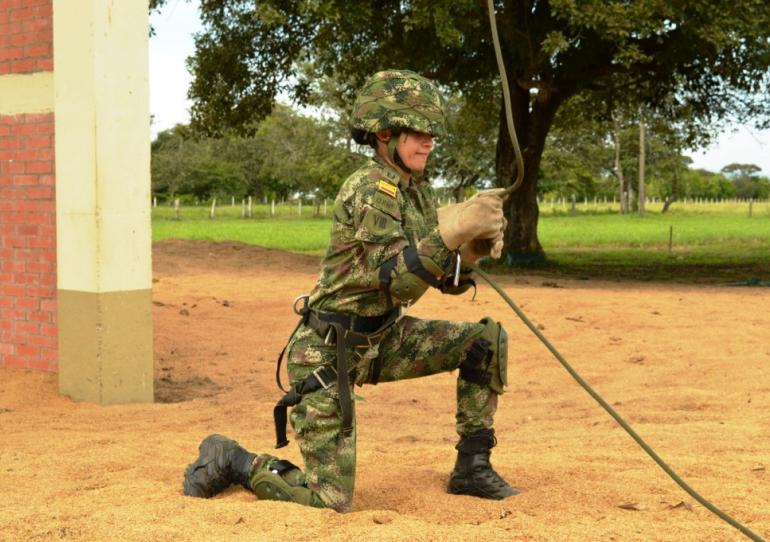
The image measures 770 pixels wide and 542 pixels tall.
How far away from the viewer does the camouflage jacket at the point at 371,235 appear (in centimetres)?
436

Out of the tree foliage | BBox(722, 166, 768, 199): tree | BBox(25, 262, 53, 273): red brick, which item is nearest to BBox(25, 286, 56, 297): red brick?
BBox(25, 262, 53, 273): red brick

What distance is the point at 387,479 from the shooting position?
518cm

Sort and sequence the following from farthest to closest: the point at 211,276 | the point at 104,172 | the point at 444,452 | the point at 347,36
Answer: the point at 347,36, the point at 211,276, the point at 104,172, the point at 444,452

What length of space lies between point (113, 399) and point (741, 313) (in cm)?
682

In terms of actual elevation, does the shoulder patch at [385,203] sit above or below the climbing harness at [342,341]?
above

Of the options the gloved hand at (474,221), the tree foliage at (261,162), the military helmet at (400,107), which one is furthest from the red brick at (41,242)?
the tree foliage at (261,162)

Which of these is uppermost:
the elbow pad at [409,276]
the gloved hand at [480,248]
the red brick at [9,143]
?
the red brick at [9,143]

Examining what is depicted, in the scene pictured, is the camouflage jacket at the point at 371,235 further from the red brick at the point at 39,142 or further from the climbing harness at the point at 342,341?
the red brick at the point at 39,142

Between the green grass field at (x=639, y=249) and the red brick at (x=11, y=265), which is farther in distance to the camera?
the green grass field at (x=639, y=249)

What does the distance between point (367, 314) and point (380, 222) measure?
0.49 m

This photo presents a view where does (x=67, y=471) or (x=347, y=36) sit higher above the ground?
(x=347, y=36)

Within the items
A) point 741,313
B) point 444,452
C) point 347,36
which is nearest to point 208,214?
point 347,36

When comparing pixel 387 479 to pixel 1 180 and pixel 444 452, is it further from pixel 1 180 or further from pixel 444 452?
pixel 1 180

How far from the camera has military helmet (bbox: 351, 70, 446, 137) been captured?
4.55 meters
